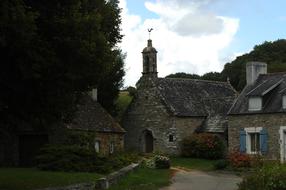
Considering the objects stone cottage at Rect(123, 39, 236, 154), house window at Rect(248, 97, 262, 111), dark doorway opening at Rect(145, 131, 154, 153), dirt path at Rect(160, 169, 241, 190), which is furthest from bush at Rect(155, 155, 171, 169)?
dark doorway opening at Rect(145, 131, 154, 153)

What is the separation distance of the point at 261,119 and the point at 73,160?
14.4m

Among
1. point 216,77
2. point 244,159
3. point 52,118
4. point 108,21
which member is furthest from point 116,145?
point 216,77

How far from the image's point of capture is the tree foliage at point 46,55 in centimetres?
1622

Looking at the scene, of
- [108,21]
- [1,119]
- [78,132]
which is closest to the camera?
[1,119]

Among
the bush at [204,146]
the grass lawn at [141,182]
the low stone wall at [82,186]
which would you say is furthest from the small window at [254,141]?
the low stone wall at [82,186]

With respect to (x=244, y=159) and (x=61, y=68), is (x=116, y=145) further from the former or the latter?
(x=61, y=68)

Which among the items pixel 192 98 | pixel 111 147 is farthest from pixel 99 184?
pixel 192 98

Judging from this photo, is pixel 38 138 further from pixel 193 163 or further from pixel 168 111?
pixel 168 111

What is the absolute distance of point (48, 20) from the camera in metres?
18.2

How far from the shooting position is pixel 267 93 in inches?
1539

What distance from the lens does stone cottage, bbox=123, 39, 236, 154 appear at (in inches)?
1834

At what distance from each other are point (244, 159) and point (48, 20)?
65.4ft

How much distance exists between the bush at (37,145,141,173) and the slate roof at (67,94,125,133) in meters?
6.15

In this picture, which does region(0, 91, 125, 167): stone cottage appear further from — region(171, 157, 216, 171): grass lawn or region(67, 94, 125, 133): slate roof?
region(171, 157, 216, 171): grass lawn
